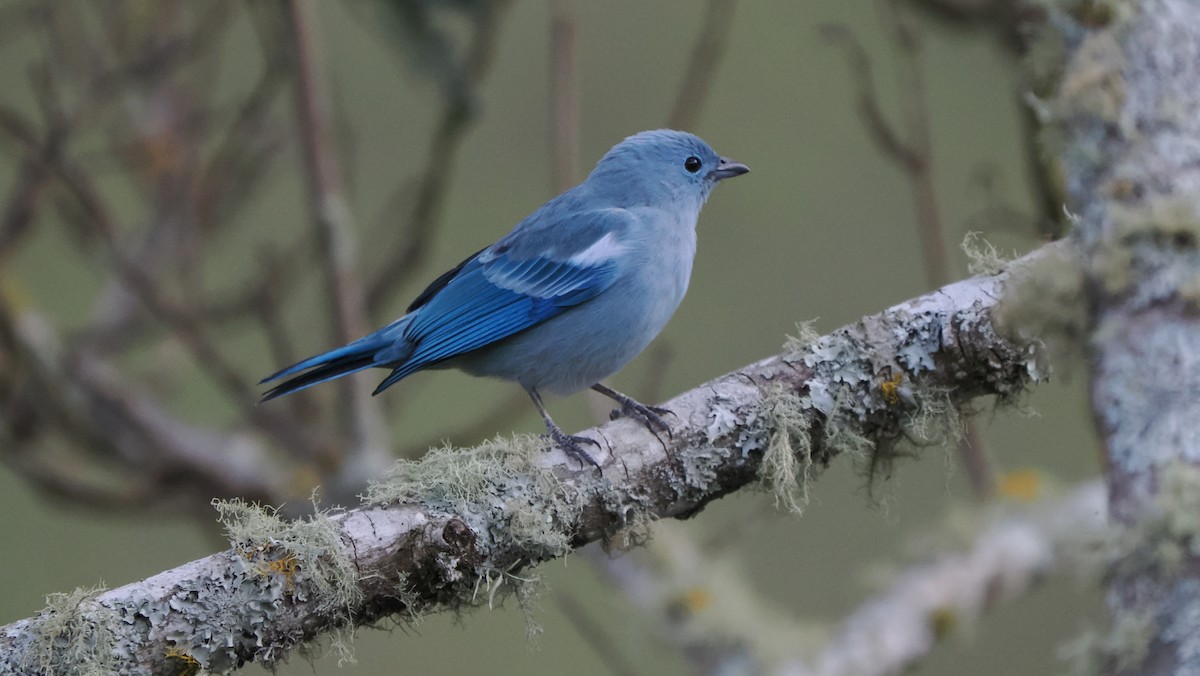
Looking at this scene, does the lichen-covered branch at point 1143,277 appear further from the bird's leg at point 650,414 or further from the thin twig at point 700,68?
the thin twig at point 700,68

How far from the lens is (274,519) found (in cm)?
188

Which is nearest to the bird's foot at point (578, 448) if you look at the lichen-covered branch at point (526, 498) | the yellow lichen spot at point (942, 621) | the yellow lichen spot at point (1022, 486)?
the lichen-covered branch at point (526, 498)

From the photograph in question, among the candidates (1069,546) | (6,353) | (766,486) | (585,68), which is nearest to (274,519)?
(766,486)

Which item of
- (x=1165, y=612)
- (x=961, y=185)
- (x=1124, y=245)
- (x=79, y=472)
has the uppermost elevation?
(x=79, y=472)

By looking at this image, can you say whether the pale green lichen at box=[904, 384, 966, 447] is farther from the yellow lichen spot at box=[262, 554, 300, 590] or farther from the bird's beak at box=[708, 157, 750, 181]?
the bird's beak at box=[708, 157, 750, 181]

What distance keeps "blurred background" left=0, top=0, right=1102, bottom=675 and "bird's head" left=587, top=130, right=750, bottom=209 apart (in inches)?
18.6

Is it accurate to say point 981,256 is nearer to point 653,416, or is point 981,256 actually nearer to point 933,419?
point 933,419

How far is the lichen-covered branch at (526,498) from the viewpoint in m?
1.70

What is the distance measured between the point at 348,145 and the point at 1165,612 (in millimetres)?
3828

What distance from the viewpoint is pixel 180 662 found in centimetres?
169

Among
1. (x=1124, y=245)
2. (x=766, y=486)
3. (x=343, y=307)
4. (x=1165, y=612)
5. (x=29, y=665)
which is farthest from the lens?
(x=343, y=307)

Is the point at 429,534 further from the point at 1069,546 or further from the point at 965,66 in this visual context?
the point at 965,66

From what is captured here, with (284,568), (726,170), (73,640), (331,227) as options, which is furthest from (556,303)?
(73,640)

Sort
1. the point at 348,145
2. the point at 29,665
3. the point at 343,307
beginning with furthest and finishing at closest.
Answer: the point at 348,145 < the point at 343,307 < the point at 29,665
